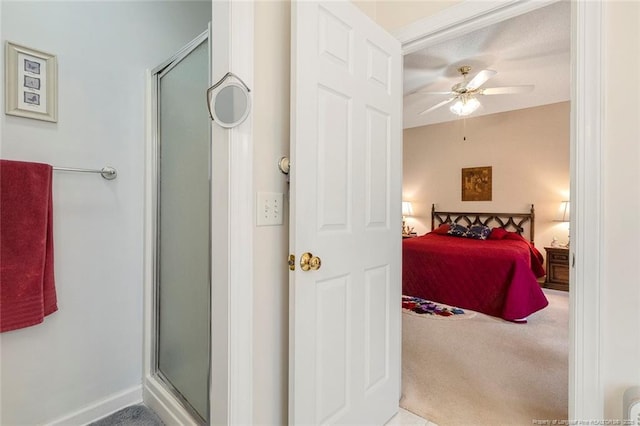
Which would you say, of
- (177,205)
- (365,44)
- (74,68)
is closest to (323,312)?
(177,205)

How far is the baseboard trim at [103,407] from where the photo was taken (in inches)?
60.0

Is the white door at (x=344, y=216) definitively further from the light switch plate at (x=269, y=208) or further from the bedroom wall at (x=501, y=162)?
the bedroom wall at (x=501, y=162)

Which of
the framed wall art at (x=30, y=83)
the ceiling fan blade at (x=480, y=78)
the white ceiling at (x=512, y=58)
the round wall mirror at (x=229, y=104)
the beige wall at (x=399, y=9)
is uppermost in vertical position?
the white ceiling at (x=512, y=58)

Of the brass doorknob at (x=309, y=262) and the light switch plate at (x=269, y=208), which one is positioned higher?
the light switch plate at (x=269, y=208)

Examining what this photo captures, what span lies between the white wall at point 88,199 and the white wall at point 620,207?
→ 2.22 m

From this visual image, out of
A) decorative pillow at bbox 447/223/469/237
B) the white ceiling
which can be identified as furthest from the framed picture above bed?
the white ceiling

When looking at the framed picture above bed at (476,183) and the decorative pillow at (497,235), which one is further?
the framed picture above bed at (476,183)

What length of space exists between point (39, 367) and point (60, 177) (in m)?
0.92

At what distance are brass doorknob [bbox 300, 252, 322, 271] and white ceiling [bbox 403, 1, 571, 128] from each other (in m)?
2.23

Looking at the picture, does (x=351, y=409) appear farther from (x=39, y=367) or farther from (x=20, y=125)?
(x=20, y=125)

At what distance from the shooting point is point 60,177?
4.95ft

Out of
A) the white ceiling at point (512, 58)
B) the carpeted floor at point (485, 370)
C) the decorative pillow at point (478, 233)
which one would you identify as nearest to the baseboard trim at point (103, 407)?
the carpeted floor at point (485, 370)

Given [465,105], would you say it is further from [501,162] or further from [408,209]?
[408,209]

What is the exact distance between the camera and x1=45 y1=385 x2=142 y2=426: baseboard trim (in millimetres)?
1523
